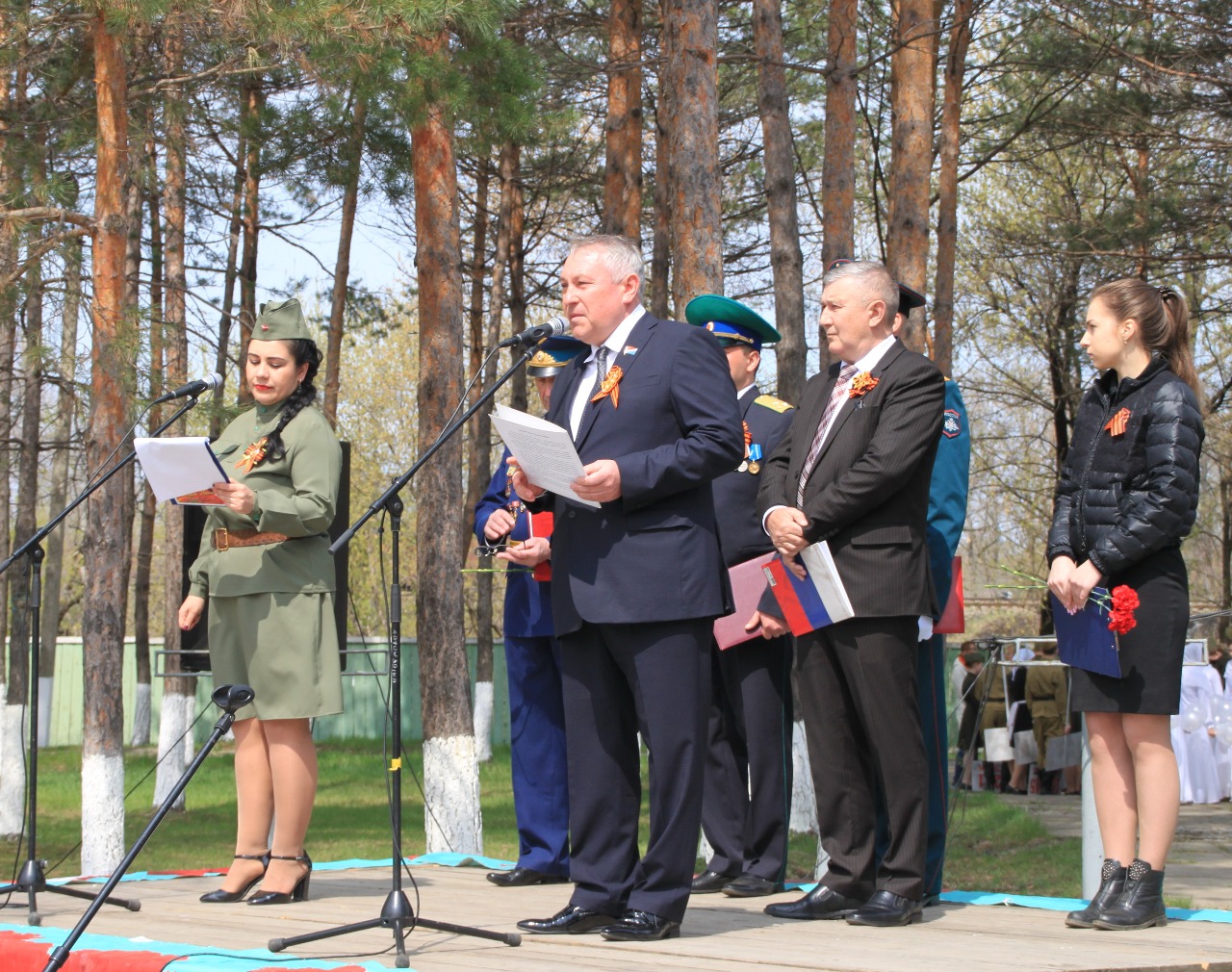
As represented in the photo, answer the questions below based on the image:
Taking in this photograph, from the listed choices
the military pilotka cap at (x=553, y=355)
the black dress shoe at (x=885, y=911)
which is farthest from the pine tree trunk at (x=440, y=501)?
the black dress shoe at (x=885, y=911)

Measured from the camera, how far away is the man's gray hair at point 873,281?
430 cm

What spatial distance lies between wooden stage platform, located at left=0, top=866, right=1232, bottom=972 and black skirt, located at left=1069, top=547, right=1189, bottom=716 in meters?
0.62

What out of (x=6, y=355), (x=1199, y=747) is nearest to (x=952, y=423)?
(x=1199, y=747)

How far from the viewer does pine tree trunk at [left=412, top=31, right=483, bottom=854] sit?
378 inches

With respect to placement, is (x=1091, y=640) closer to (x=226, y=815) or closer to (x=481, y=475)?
(x=226, y=815)

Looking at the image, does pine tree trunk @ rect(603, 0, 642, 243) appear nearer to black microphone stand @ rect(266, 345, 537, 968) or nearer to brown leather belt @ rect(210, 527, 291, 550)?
brown leather belt @ rect(210, 527, 291, 550)

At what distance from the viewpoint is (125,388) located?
9242mm

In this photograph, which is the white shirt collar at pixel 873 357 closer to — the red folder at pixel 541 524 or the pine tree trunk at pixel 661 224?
the red folder at pixel 541 524

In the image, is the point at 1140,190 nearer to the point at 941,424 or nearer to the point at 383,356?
the point at 941,424

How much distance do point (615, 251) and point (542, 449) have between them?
679 mm

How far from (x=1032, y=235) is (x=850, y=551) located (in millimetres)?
12973

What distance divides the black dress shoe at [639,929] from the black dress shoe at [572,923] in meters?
0.10

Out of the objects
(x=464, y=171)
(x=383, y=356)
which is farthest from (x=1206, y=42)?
(x=383, y=356)

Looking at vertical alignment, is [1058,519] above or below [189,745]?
above
